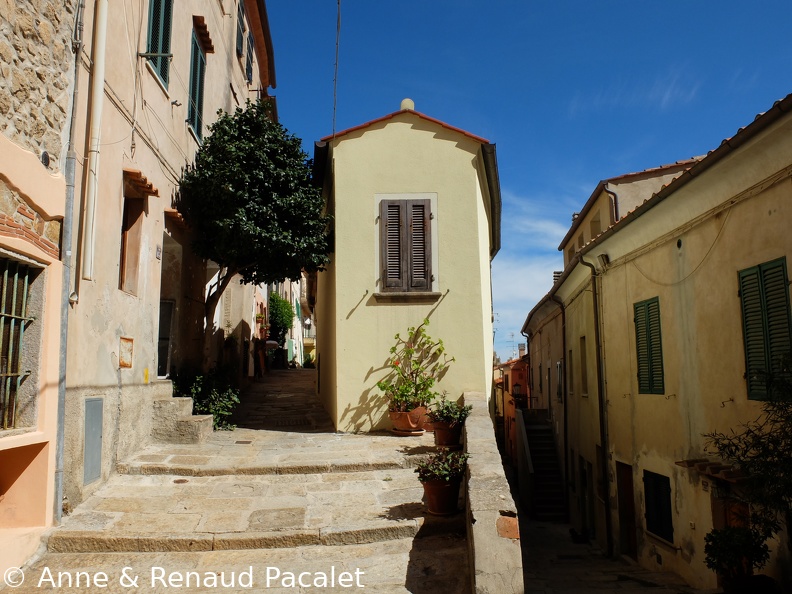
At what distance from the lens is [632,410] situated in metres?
11.0

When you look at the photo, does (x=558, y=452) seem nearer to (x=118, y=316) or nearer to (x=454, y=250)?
(x=454, y=250)

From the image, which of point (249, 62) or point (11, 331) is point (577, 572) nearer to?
point (11, 331)

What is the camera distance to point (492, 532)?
5.02 meters

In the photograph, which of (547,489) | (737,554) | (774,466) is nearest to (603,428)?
(737,554)

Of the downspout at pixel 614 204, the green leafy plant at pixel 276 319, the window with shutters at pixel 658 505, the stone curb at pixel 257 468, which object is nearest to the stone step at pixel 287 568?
the stone curb at pixel 257 468

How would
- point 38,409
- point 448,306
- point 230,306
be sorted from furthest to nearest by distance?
point 230,306, point 448,306, point 38,409

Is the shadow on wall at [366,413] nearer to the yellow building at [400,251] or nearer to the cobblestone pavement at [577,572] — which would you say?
the yellow building at [400,251]

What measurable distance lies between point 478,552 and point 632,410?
710cm

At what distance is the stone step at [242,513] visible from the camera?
561 cm

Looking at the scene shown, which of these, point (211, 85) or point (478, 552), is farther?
point (211, 85)

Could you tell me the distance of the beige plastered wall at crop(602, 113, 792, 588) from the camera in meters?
7.01

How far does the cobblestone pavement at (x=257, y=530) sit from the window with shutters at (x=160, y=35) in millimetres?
5147

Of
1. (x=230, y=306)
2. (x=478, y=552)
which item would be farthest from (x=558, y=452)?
(x=478, y=552)

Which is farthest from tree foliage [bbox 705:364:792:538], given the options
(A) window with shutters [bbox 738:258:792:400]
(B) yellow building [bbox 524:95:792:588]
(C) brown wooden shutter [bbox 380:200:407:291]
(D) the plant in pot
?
(C) brown wooden shutter [bbox 380:200:407:291]
